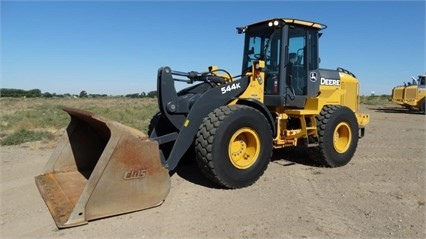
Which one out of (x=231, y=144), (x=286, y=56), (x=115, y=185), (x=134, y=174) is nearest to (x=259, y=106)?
(x=231, y=144)

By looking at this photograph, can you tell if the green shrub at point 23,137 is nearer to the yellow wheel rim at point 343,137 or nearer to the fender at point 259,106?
the fender at point 259,106

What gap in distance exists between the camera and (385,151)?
8.82 metres

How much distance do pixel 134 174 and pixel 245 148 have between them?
6.62 ft

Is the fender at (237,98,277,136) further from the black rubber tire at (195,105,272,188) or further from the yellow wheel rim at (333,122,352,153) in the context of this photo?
the yellow wheel rim at (333,122,352,153)

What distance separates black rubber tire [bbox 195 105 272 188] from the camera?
17.3 feet

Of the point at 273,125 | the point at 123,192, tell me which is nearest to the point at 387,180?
the point at 273,125

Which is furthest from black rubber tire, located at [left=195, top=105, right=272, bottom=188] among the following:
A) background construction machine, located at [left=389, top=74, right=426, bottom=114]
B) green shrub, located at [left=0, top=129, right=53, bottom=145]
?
background construction machine, located at [left=389, top=74, right=426, bottom=114]

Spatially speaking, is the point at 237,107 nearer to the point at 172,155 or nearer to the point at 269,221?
the point at 172,155

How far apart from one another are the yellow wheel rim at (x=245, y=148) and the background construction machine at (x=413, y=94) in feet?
70.7

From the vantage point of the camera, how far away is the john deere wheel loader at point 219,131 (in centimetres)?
447

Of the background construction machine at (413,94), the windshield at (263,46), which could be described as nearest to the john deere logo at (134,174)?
the windshield at (263,46)

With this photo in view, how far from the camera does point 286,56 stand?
6.85m

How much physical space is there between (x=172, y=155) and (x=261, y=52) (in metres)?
3.05

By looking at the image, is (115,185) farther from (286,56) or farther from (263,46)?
(263,46)
